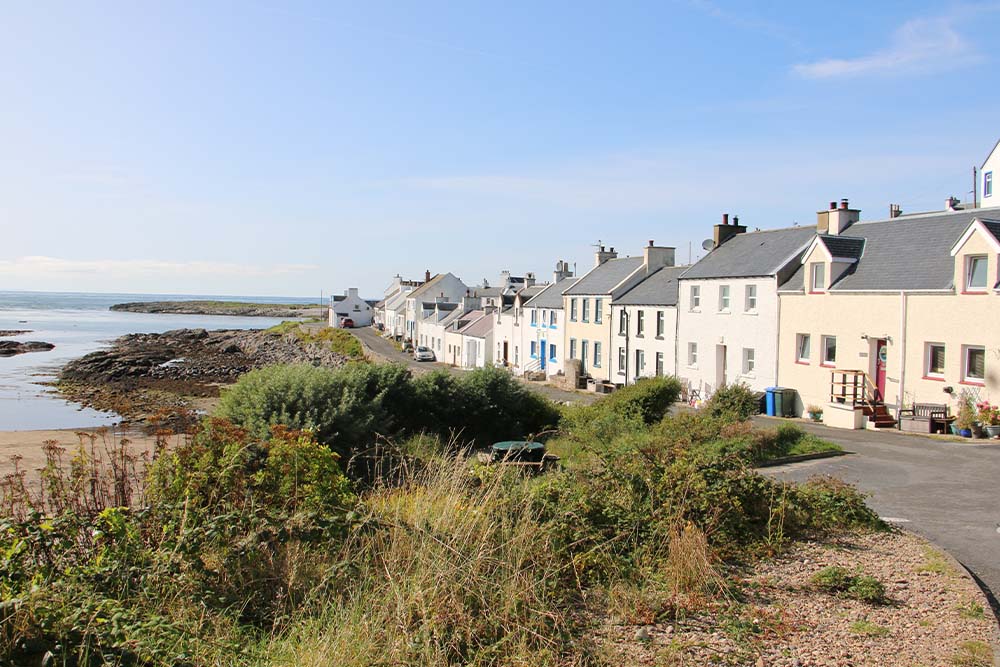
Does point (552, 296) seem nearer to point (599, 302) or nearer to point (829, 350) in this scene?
point (599, 302)

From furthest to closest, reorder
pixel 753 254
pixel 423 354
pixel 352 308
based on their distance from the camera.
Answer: pixel 352 308 < pixel 423 354 < pixel 753 254

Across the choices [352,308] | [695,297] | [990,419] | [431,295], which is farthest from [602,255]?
[352,308]

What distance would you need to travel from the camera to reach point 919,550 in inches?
360

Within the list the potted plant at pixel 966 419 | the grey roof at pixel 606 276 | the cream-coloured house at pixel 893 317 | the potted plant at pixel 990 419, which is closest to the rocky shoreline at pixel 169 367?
the grey roof at pixel 606 276

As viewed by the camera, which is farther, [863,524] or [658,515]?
[863,524]

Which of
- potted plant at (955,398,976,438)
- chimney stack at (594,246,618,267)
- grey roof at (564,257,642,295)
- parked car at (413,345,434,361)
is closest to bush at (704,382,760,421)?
potted plant at (955,398,976,438)

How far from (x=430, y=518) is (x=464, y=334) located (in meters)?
58.1

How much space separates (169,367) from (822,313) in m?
56.0

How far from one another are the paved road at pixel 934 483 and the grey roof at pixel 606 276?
2375 cm

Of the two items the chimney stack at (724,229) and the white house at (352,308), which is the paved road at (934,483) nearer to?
the chimney stack at (724,229)

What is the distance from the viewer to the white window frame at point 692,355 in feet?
121

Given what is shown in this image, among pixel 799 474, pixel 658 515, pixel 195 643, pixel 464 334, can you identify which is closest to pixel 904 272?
pixel 799 474

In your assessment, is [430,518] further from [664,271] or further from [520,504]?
[664,271]

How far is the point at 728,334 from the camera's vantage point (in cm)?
3431
